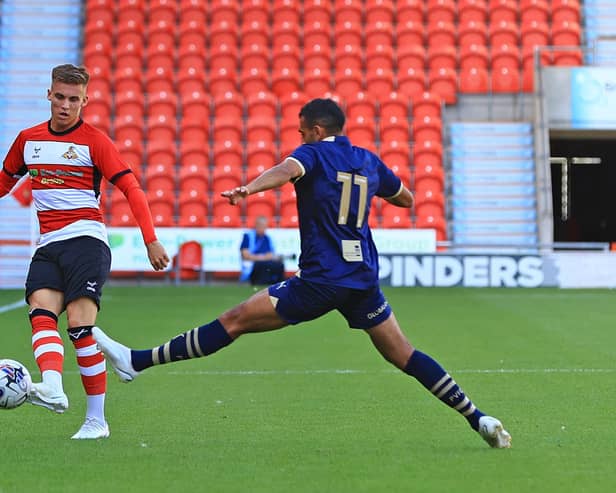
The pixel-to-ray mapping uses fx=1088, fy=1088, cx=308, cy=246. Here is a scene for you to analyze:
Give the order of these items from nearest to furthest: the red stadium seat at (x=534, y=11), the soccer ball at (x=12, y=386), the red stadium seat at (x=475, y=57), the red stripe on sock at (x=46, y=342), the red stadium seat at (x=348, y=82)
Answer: the soccer ball at (x=12, y=386) < the red stripe on sock at (x=46, y=342) < the red stadium seat at (x=348, y=82) < the red stadium seat at (x=475, y=57) < the red stadium seat at (x=534, y=11)

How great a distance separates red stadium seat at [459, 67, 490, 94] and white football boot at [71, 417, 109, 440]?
1973 centimetres

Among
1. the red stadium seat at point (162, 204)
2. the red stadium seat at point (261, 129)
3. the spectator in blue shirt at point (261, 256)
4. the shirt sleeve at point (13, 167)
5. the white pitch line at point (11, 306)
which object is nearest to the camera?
the shirt sleeve at point (13, 167)

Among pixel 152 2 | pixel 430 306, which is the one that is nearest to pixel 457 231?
pixel 430 306

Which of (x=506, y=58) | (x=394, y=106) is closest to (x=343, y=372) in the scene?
(x=394, y=106)

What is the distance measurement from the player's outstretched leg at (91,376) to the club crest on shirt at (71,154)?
91 centimetres

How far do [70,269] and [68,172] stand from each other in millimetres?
521

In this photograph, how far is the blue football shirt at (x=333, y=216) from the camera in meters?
5.38

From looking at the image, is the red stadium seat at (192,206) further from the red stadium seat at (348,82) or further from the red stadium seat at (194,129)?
the red stadium seat at (348,82)

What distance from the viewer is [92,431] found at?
582cm

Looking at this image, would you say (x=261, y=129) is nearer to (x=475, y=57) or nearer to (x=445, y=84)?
(x=445, y=84)

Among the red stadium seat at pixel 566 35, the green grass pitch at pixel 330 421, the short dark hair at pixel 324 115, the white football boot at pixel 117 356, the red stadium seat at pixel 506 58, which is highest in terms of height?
the red stadium seat at pixel 566 35

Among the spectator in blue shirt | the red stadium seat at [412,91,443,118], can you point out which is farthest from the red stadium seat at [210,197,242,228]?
the red stadium seat at [412,91,443,118]

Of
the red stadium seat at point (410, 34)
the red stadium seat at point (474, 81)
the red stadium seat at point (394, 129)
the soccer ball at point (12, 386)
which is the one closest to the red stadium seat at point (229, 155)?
the red stadium seat at point (394, 129)

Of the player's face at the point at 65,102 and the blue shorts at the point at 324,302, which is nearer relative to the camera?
the blue shorts at the point at 324,302
